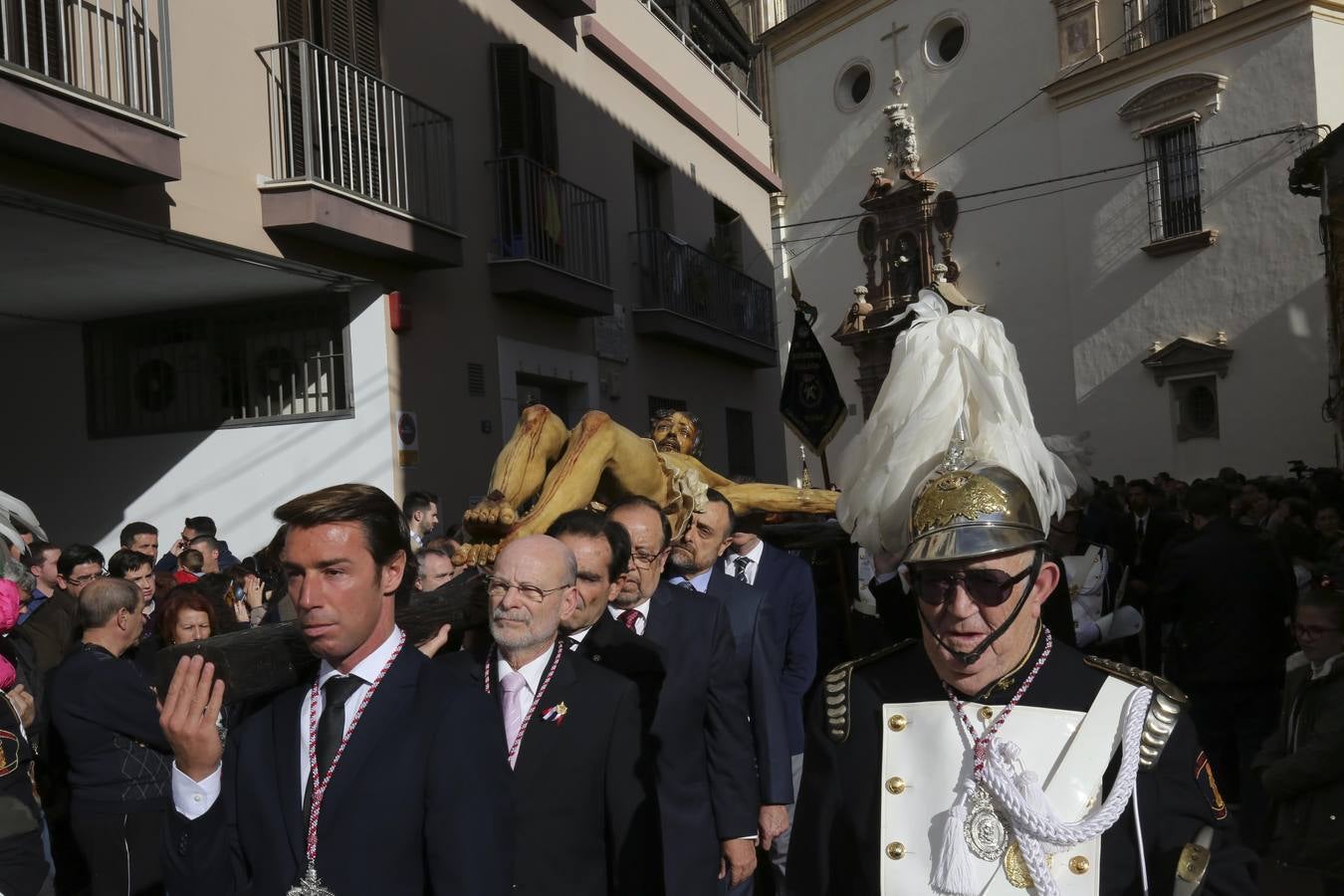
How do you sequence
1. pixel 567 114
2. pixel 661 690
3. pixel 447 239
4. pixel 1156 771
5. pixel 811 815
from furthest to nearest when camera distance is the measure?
pixel 567 114
pixel 447 239
pixel 661 690
pixel 811 815
pixel 1156 771

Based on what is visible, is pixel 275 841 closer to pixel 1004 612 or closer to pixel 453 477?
pixel 1004 612

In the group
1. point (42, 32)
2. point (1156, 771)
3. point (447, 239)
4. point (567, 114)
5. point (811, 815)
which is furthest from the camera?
point (567, 114)

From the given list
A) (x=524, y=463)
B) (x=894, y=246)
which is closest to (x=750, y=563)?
(x=524, y=463)

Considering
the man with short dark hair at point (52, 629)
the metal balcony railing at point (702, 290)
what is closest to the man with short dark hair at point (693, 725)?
the man with short dark hair at point (52, 629)

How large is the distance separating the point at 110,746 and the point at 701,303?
1268 cm

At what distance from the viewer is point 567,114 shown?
1391cm

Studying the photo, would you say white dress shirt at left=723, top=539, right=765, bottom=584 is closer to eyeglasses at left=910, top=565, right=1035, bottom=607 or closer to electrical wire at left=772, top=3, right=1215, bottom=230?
eyeglasses at left=910, top=565, right=1035, bottom=607

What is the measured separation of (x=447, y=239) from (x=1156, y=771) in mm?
9330

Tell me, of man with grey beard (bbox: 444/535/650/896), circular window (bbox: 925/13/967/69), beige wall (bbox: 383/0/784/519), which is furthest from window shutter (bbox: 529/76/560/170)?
circular window (bbox: 925/13/967/69)

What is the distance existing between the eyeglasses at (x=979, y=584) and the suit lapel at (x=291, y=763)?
137cm

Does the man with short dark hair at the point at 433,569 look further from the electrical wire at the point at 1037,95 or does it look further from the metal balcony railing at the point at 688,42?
the electrical wire at the point at 1037,95

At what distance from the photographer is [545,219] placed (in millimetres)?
12805

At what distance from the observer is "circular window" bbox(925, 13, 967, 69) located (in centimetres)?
2772

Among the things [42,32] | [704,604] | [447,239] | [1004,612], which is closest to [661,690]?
[704,604]
